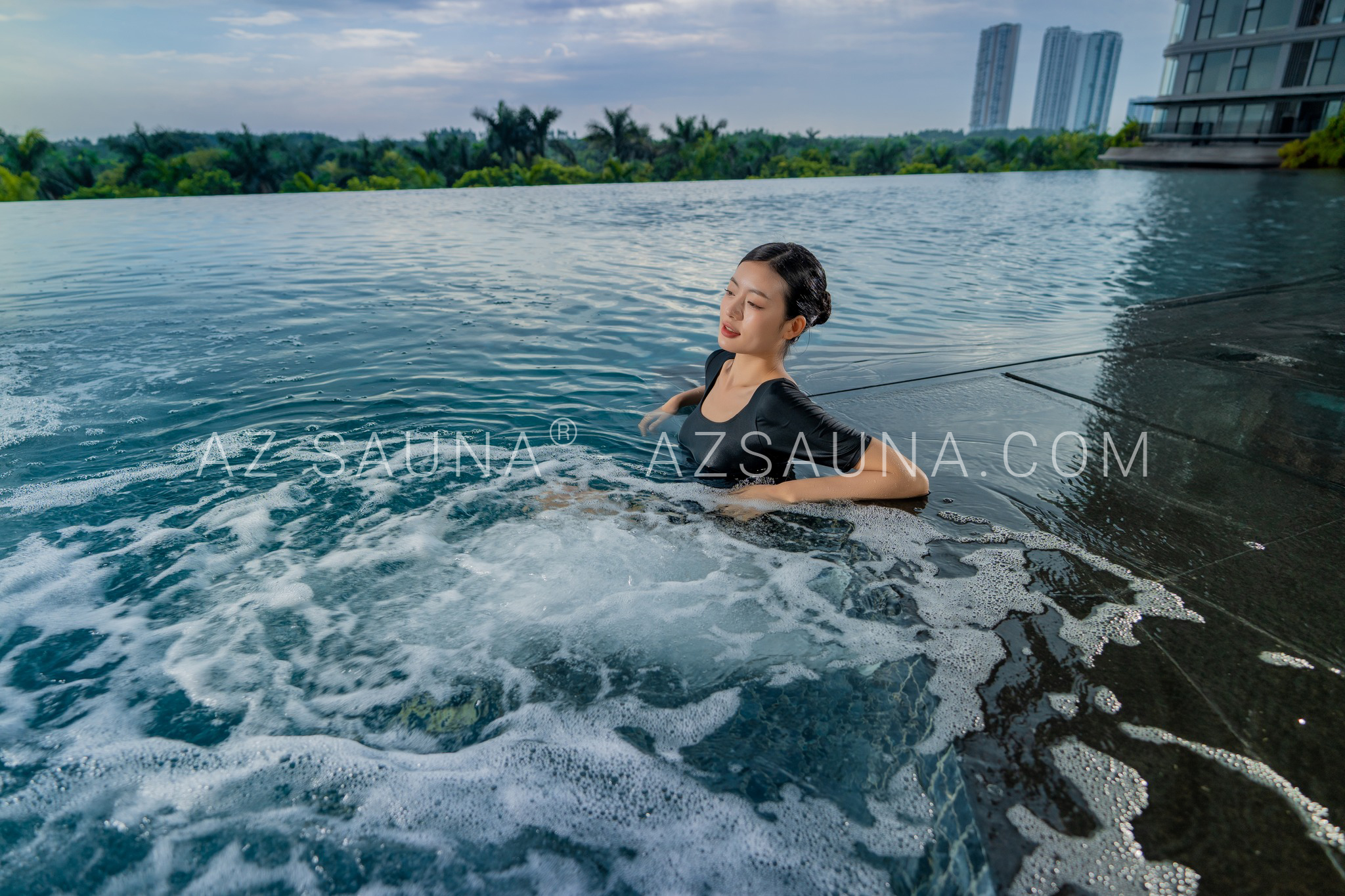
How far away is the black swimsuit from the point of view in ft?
9.02

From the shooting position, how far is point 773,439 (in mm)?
2867

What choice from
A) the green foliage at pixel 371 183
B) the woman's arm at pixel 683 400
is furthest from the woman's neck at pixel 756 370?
the green foliage at pixel 371 183

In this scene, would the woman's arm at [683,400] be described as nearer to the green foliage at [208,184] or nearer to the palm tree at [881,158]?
the green foliage at [208,184]

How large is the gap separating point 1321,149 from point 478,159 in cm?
4321

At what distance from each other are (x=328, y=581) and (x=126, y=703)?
72 centimetres

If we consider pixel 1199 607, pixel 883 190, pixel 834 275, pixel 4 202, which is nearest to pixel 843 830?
pixel 1199 607

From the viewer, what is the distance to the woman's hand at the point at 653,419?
13.4 feet

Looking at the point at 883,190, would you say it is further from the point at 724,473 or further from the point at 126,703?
the point at 126,703

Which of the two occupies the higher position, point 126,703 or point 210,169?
point 210,169

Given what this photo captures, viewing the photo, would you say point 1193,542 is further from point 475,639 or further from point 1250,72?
point 1250,72

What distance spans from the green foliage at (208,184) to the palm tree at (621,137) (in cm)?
2136

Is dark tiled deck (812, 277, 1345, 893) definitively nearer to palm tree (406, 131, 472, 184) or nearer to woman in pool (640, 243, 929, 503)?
woman in pool (640, 243, 929, 503)

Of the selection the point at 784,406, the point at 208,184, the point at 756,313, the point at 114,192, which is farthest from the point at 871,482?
the point at 114,192

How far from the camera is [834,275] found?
9219 millimetres
